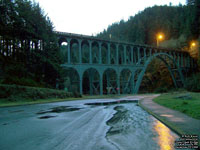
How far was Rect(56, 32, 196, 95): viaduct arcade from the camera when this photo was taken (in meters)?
39.7

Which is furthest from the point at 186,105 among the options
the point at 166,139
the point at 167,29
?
the point at 167,29

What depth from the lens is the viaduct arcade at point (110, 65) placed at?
39656 mm

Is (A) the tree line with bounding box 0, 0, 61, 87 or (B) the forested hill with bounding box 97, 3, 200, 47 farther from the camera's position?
(B) the forested hill with bounding box 97, 3, 200, 47

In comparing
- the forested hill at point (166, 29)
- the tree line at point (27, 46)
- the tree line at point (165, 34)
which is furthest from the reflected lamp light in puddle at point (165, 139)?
the forested hill at point (166, 29)

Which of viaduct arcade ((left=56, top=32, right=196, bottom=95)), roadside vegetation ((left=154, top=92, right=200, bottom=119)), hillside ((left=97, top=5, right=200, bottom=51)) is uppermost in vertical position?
hillside ((left=97, top=5, right=200, bottom=51))

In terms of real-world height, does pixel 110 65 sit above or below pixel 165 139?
above

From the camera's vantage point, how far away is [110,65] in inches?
1781

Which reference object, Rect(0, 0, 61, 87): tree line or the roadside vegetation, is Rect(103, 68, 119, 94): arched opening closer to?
Rect(0, 0, 61, 87): tree line

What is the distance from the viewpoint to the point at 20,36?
29547mm

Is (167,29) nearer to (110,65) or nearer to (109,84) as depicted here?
(110,65)

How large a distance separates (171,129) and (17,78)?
23.8 metres

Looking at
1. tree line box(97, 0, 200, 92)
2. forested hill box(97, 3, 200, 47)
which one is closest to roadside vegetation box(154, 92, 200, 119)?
tree line box(97, 0, 200, 92)

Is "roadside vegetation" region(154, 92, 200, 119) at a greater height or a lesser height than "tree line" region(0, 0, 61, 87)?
lesser

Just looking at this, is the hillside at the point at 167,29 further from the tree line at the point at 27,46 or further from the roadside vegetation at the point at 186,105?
the roadside vegetation at the point at 186,105
